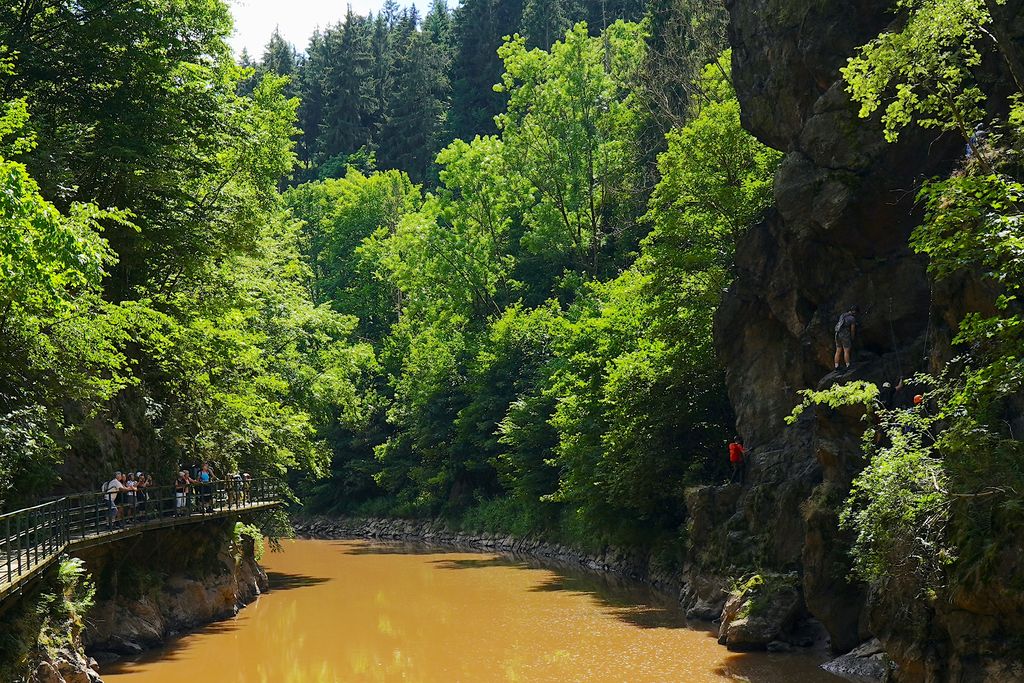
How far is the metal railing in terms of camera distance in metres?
16.3

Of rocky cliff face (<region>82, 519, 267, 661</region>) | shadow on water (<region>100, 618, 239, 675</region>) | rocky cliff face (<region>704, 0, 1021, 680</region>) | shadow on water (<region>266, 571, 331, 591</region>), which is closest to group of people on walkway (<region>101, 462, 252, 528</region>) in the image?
rocky cliff face (<region>82, 519, 267, 661</region>)

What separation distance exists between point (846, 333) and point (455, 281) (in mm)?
34682

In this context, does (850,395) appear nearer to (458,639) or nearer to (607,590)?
(458,639)

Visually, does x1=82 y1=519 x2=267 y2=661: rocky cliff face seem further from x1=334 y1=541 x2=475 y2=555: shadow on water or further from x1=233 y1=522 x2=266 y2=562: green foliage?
x1=334 y1=541 x2=475 y2=555: shadow on water

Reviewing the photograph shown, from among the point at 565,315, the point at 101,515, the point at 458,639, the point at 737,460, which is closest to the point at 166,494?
the point at 101,515

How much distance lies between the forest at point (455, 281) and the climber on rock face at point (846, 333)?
3.67m

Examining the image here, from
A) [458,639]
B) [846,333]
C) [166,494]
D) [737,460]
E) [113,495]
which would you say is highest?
[846,333]

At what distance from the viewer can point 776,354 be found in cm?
2722

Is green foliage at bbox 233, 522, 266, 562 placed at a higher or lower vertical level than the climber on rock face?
lower

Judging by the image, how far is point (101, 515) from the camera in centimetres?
2378

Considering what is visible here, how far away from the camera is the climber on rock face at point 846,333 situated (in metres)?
22.6

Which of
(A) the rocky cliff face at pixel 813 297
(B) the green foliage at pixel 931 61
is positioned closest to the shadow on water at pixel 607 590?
(A) the rocky cliff face at pixel 813 297

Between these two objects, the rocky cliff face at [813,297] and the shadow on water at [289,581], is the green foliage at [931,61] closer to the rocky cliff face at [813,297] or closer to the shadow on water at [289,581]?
the rocky cliff face at [813,297]

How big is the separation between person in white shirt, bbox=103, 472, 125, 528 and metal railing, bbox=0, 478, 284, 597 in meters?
0.02
